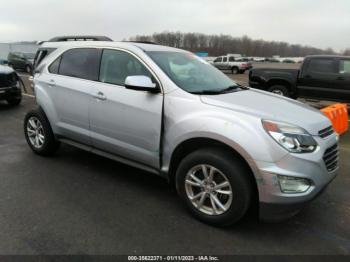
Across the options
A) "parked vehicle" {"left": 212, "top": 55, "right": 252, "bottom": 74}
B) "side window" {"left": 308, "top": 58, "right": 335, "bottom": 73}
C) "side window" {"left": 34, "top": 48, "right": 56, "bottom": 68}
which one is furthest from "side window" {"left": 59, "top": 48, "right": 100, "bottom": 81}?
"parked vehicle" {"left": 212, "top": 55, "right": 252, "bottom": 74}

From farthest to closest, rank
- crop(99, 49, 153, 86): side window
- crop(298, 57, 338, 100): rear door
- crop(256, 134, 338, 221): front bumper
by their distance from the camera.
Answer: crop(298, 57, 338, 100): rear door
crop(99, 49, 153, 86): side window
crop(256, 134, 338, 221): front bumper

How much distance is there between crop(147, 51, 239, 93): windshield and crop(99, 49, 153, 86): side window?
0.68ft

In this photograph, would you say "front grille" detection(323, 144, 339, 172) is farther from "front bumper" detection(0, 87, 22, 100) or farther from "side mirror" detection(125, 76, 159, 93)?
"front bumper" detection(0, 87, 22, 100)

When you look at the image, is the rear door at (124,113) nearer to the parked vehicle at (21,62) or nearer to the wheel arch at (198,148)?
the wheel arch at (198,148)

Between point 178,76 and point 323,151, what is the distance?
173cm

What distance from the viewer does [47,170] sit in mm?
4883

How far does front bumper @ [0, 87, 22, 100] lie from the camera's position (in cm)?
973

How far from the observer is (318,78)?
10156 mm

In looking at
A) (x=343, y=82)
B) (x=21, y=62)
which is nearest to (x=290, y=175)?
(x=343, y=82)

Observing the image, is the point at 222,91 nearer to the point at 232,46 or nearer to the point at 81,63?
the point at 81,63

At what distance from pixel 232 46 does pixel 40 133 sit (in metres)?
105

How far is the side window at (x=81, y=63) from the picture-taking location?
452 cm

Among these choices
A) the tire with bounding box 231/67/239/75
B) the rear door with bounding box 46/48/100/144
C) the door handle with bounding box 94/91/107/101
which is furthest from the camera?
the tire with bounding box 231/67/239/75

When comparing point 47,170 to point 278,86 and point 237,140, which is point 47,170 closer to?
point 237,140
